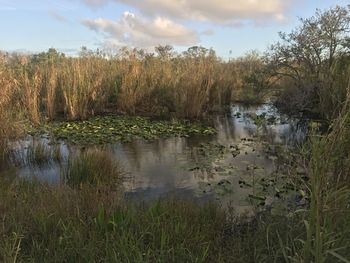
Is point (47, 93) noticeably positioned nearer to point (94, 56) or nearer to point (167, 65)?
point (94, 56)

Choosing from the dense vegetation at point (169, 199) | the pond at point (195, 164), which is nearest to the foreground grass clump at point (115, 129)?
the pond at point (195, 164)

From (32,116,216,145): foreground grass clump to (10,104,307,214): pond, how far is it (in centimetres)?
35

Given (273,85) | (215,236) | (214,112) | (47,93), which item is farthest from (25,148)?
(273,85)

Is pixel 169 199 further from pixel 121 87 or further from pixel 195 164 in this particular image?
pixel 121 87

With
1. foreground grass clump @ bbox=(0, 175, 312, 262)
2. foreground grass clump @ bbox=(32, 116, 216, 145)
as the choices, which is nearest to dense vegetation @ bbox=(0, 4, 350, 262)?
foreground grass clump @ bbox=(0, 175, 312, 262)

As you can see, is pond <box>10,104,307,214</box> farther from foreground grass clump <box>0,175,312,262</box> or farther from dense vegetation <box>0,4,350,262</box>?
foreground grass clump <box>0,175,312,262</box>

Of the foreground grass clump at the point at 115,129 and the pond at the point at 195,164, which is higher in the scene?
the foreground grass clump at the point at 115,129

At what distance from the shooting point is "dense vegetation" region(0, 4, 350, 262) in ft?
8.79

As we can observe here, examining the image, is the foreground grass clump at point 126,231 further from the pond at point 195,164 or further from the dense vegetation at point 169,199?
the pond at point 195,164

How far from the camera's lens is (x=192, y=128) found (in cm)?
1005

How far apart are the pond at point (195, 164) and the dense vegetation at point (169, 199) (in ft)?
1.53

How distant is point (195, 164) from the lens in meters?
7.02

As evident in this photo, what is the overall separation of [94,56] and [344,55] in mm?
8293

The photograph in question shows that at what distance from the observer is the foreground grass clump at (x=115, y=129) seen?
28.5 feet
